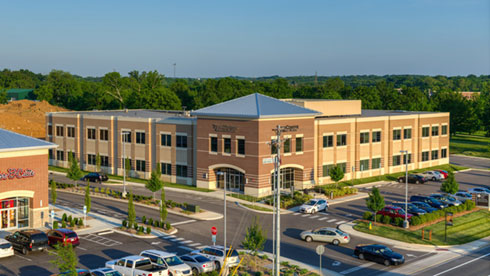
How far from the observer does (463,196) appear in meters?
71.9

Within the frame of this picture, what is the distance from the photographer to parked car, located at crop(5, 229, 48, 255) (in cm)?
4591

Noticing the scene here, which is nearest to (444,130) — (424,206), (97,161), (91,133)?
(424,206)

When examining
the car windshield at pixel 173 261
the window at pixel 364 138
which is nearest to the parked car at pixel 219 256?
the car windshield at pixel 173 261

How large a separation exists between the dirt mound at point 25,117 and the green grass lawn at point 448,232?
112 meters

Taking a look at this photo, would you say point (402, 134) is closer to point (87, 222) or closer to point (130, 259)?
point (87, 222)

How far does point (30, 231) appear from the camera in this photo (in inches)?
1864

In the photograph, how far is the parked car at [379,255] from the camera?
1742 inches

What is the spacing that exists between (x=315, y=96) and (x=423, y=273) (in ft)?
482

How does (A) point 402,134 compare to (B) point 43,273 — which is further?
(A) point 402,134

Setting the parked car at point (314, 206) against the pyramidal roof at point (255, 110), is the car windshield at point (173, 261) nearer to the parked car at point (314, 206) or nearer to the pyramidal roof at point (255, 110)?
the parked car at point (314, 206)

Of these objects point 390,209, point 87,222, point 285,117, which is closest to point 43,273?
point 87,222

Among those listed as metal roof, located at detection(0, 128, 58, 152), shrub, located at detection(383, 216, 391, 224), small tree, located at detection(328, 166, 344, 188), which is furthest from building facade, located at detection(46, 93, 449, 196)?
metal roof, located at detection(0, 128, 58, 152)

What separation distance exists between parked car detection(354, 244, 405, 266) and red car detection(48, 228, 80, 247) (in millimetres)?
22980

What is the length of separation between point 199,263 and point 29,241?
14.6m
